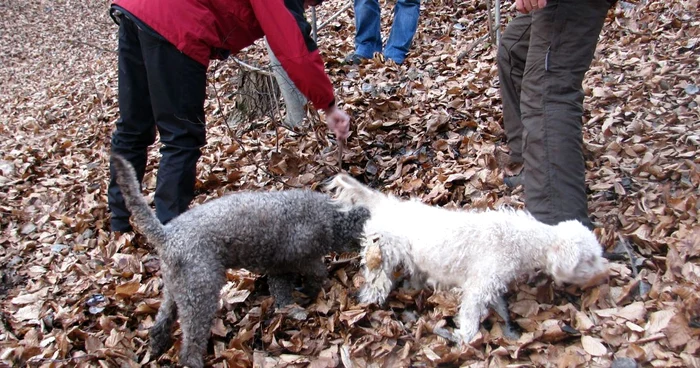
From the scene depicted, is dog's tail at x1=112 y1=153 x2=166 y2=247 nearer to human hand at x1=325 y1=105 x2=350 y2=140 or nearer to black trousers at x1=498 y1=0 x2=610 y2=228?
human hand at x1=325 y1=105 x2=350 y2=140

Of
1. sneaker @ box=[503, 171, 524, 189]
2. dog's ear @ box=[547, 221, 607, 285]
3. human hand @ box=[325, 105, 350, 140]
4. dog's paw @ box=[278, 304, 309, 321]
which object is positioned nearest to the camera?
dog's ear @ box=[547, 221, 607, 285]

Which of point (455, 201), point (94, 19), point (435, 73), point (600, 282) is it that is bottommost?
point (600, 282)

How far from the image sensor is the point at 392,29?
683 centimetres

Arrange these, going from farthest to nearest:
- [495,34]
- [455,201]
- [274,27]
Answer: [495,34] < [455,201] < [274,27]

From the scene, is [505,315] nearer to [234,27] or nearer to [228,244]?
[228,244]

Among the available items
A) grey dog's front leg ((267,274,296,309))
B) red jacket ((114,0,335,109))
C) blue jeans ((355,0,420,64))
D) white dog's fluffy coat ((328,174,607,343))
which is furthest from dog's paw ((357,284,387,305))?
blue jeans ((355,0,420,64))

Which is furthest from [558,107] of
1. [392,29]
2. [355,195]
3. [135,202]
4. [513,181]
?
[392,29]

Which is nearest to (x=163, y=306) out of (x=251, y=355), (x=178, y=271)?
(x=178, y=271)

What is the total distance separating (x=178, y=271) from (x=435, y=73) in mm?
4113

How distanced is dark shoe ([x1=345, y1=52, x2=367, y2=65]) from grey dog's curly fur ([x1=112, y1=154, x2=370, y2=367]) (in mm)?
3783

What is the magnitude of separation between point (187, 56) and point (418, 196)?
1988 mm

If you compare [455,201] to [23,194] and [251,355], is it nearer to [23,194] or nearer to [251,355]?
[251,355]

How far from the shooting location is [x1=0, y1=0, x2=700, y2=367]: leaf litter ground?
→ 278 centimetres

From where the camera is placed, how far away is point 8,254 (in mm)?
4633
